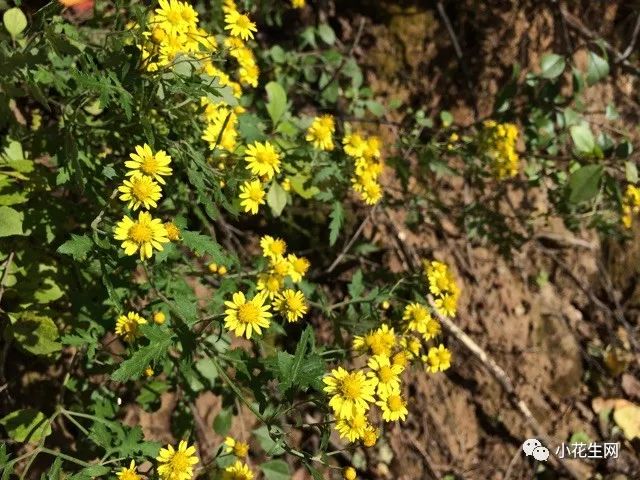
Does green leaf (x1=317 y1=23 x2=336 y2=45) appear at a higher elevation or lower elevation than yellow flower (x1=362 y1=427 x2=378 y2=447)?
higher

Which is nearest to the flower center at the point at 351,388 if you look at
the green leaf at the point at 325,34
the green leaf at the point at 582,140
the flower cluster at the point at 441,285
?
the flower cluster at the point at 441,285

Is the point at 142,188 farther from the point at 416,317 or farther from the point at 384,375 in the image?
the point at 416,317

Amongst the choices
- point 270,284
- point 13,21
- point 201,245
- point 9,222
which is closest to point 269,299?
point 270,284

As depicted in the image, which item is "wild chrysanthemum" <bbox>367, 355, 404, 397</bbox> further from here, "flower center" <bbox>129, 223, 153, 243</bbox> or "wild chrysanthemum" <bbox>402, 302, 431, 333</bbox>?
"flower center" <bbox>129, 223, 153, 243</bbox>

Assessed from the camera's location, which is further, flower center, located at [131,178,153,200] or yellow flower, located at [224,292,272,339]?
yellow flower, located at [224,292,272,339]

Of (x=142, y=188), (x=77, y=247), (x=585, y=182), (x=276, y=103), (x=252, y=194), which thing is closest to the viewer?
(x=77, y=247)

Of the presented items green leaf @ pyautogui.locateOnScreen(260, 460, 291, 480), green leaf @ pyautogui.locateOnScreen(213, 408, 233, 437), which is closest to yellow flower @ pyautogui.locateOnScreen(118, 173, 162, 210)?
green leaf @ pyautogui.locateOnScreen(213, 408, 233, 437)

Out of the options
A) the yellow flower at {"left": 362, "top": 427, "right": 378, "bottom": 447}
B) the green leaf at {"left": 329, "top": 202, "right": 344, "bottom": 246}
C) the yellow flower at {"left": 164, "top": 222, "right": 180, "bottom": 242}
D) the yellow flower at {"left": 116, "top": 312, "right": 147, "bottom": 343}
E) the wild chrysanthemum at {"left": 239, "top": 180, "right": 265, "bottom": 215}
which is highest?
the yellow flower at {"left": 164, "top": 222, "right": 180, "bottom": 242}

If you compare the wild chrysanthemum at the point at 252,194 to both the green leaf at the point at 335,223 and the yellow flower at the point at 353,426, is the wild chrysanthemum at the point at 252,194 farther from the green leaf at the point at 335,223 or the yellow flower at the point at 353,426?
the yellow flower at the point at 353,426
